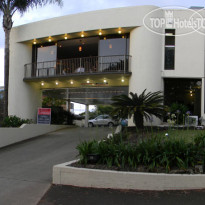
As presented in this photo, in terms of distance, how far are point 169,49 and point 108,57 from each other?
371 centimetres

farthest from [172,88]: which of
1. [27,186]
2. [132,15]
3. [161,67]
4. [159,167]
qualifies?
[27,186]

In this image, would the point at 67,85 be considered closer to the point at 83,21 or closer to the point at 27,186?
the point at 83,21

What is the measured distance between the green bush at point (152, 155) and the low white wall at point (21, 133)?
22.9 ft

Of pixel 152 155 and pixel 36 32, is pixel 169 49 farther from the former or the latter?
pixel 152 155

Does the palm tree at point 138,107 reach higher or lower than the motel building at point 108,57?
lower

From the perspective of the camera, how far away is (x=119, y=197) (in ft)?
16.0

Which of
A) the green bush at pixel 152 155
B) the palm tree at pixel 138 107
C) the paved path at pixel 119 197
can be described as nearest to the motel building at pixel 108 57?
the palm tree at pixel 138 107

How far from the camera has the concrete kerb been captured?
519 cm

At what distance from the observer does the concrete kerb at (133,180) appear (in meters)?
5.19

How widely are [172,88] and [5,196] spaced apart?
12.2m

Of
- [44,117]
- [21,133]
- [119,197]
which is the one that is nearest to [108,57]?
[44,117]

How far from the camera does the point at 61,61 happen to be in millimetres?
17172

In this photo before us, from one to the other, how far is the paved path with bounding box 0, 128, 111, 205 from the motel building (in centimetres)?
534

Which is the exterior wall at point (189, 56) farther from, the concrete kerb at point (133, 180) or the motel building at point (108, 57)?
the concrete kerb at point (133, 180)
